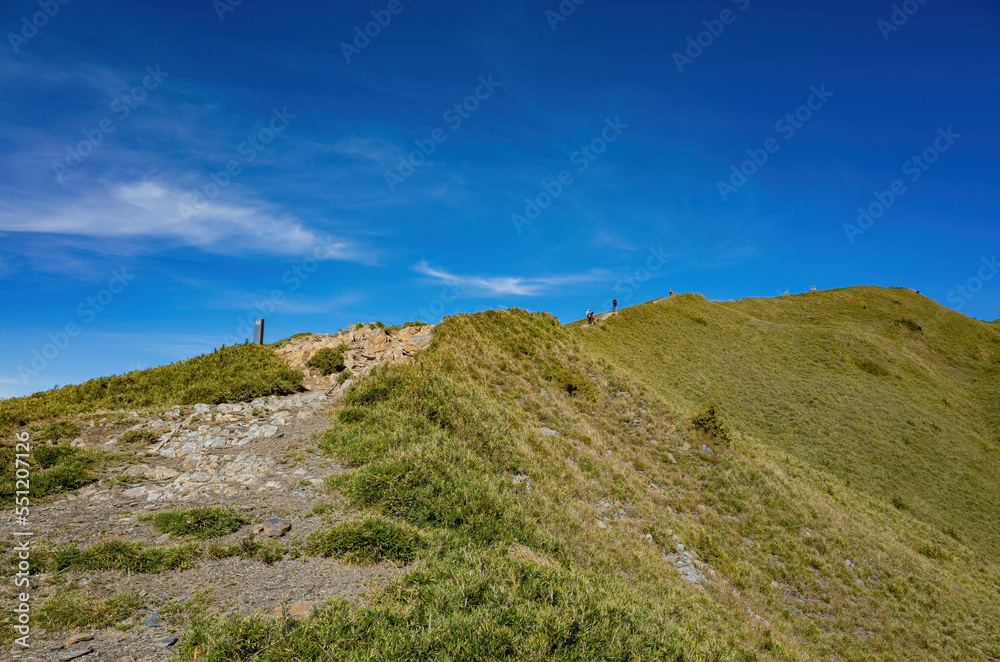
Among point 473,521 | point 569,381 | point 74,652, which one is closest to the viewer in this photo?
point 74,652

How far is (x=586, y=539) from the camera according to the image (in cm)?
1290

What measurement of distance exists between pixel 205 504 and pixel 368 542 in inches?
175

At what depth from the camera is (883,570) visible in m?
20.7

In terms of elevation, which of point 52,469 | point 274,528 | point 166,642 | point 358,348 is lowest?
point 166,642

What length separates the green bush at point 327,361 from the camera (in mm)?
18312

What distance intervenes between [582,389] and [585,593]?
55.0 ft

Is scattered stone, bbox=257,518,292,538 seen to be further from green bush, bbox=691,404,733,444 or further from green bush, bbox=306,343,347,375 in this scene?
green bush, bbox=691,404,733,444

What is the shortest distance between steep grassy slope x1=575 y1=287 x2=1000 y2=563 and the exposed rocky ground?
2466 cm

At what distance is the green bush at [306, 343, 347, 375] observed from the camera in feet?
60.1

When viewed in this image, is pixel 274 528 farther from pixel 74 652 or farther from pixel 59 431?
pixel 59 431

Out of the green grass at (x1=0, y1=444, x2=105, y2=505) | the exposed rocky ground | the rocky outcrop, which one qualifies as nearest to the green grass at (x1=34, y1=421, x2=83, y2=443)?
the exposed rocky ground

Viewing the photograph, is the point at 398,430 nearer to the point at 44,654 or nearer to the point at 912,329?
the point at 44,654

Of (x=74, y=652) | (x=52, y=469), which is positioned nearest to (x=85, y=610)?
(x=74, y=652)

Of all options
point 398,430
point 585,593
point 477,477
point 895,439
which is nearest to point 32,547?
point 398,430
